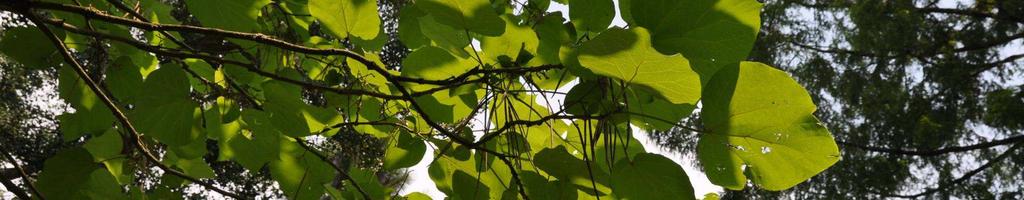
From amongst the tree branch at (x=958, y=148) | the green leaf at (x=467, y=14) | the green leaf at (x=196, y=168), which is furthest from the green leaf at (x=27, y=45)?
the tree branch at (x=958, y=148)

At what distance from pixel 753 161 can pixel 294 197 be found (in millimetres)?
402

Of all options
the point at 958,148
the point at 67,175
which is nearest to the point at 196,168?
the point at 67,175

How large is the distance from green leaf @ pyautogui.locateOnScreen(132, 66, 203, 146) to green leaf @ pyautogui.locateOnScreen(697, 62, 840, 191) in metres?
0.35

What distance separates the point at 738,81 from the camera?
342 millimetres

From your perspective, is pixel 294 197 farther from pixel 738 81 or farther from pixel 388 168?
pixel 738 81

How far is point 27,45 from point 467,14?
0.40 m

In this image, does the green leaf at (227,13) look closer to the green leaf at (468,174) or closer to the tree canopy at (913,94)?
the green leaf at (468,174)

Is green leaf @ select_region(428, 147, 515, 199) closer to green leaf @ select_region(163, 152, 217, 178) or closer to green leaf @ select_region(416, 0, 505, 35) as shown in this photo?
green leaf @ select_region(416, 0, 505, 35)

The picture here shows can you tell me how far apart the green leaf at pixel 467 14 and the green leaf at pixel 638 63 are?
102 millimetres

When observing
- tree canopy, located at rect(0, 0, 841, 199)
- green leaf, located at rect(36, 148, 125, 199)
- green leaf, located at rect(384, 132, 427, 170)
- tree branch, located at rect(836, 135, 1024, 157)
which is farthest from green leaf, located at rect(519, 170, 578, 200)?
tree branch, located at rect(836, 135, 1024, 157)

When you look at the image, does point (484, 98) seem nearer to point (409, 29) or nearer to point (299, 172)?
point (409, 29)

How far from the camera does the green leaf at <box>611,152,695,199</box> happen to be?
0.36 meters

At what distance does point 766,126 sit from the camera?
0.35 metres

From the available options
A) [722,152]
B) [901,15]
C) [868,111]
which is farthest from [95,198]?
[868,111]
